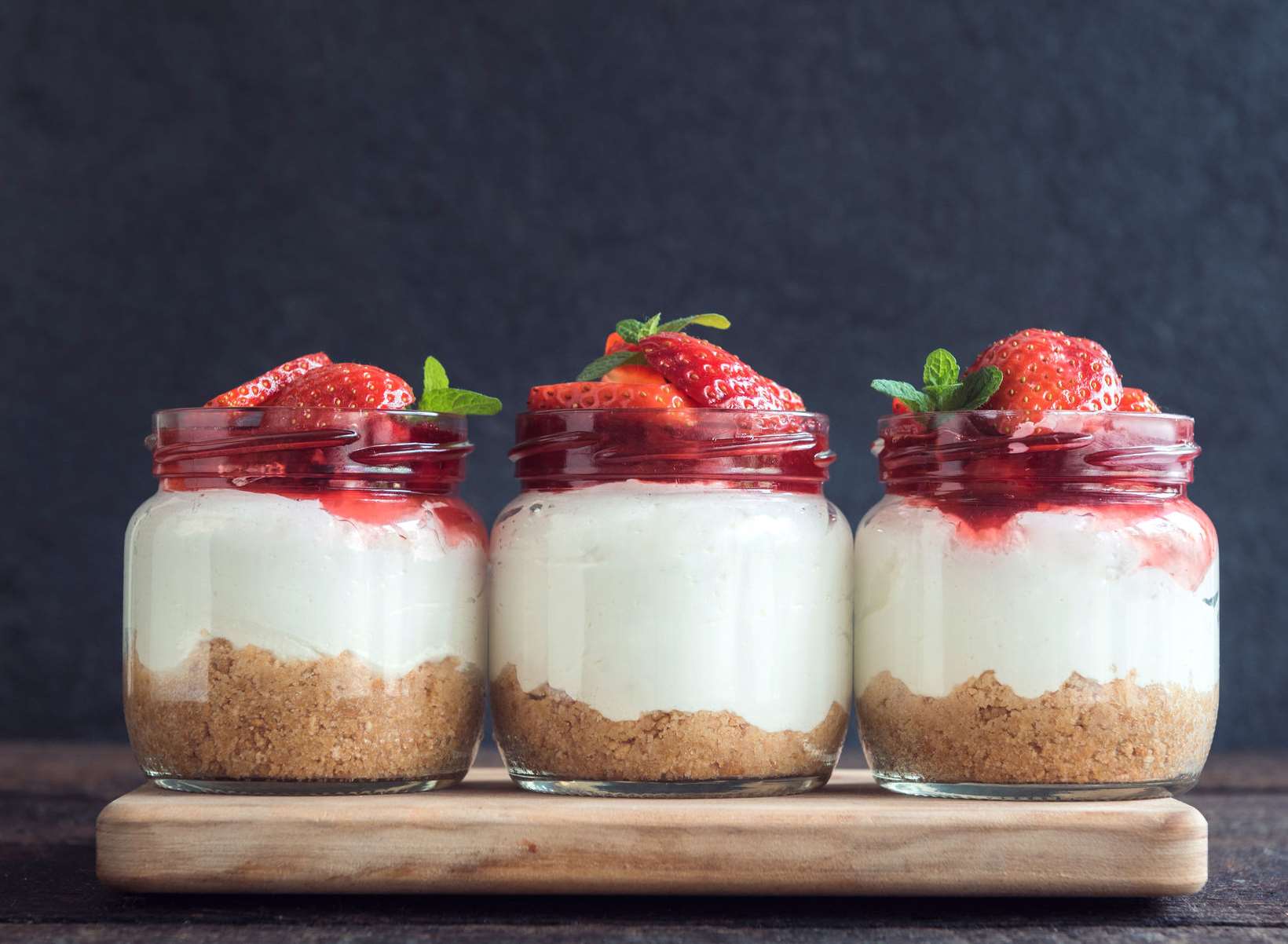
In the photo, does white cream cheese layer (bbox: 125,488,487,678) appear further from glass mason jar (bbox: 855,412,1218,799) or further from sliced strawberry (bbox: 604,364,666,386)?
glass mason jar (bbox: 855,412,1218,799)

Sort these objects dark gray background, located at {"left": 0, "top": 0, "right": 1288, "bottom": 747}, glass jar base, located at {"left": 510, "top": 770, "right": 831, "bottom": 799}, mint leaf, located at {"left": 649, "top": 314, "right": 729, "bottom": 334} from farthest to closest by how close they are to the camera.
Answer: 1. dark gray background, located at {"left": 0, "top": 0, "right": 1288, "bottom": 747}
2. mint leaf, located at {"left": 649, "top": 314, "right": 729, "bottom": 334}
3. glass jar base, located at {"left": 510, "top": 770, "right": 831, "bottom": 799}

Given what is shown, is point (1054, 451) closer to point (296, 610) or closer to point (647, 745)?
point (647, 745)

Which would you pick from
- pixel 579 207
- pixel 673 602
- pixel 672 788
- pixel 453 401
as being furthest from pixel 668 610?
pixel 579 207

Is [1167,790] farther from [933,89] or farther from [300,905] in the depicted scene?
[933,89]

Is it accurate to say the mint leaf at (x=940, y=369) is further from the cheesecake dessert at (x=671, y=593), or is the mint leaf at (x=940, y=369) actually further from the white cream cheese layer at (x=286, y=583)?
the white cream cheese layer at (x=286, y=583)

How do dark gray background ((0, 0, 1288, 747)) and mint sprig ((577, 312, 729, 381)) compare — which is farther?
dark gray background ((0, 0, 1288, 747))

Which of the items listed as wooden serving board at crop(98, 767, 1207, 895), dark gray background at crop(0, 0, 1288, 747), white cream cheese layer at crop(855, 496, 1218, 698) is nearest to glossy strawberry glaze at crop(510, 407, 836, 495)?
white cream cheese layer at crop(855, 496, 1218, 698)

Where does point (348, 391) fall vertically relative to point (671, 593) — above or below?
above
